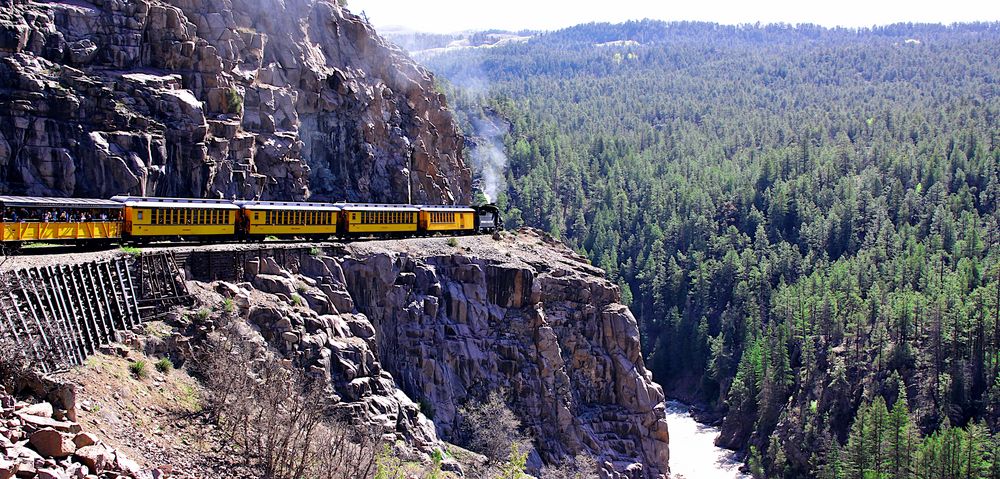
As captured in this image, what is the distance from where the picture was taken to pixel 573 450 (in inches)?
2343

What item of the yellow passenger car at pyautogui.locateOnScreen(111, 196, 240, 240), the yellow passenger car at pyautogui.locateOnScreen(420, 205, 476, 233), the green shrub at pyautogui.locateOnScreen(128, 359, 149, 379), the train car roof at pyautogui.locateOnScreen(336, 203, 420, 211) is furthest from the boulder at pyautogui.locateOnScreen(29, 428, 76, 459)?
the yellow passenger car at pyautogui.locateOnScreen(420, 205, 476, 233)

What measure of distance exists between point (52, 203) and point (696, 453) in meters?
69.4

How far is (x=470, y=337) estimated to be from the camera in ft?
190

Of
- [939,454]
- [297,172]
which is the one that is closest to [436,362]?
[297,172]

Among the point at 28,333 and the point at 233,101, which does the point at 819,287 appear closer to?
the point at 233,101

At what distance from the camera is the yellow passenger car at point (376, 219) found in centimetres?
5609

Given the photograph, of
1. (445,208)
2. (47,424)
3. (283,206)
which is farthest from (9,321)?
(445,208)

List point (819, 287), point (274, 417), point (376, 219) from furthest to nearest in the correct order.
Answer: point (819, 287), point (376, 219), point (274, 417)

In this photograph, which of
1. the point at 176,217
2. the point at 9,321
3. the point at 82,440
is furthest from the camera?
the point at 176,217

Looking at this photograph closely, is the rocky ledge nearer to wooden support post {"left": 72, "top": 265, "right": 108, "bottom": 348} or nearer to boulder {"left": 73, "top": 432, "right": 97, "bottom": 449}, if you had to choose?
boulder {"left": 73, "top": 432, "right": 97, "bottom": 449}

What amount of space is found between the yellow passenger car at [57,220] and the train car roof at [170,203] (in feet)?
3.01

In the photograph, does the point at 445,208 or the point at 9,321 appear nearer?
the point at 9,321

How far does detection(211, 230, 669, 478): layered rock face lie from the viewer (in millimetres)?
46500

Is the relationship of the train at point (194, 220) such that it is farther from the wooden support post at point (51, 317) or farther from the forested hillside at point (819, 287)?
the forested hillside at point (819, 287)
